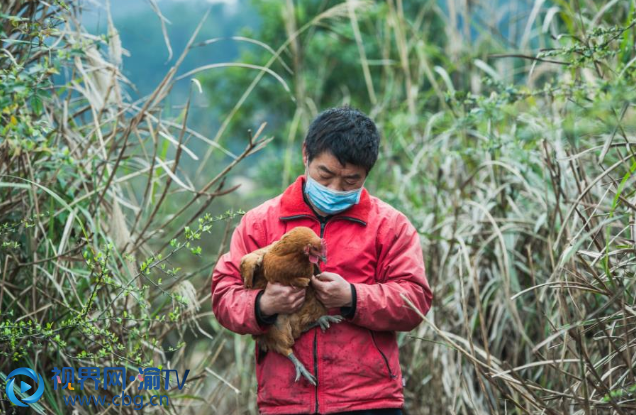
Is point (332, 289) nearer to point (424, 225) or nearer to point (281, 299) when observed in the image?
point (281, 299)

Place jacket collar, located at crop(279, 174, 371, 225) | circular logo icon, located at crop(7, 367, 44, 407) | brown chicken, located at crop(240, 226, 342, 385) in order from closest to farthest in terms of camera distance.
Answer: brown chicken, located at crop(240, 226, 342, 385)
jacket collar, located at crop(279, 174, 371, 225)
circular logo icon, located at crop(7, 367, 44, 407)

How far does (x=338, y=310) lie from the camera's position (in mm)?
2381

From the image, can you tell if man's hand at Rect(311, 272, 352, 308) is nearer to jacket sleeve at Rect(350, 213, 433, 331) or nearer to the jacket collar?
jacket sleeve at Rect(350, 213, 433, 331)

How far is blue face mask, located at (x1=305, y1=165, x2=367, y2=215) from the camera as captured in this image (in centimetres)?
236

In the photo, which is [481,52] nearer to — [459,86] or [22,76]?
[459,86]

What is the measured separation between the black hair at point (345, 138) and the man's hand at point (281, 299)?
0.48m

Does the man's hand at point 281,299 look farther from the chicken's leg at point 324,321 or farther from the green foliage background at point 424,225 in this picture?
the green foliage background at point 424,225

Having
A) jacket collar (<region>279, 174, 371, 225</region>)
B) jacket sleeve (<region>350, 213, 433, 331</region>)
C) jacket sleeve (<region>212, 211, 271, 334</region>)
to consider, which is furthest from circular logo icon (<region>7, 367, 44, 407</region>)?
jacket sleeve (<region>350, 213, 433, 331</region>)

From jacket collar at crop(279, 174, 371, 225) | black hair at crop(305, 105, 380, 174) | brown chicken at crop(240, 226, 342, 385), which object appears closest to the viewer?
brown chicken at crop(240, 226, 342, 385)

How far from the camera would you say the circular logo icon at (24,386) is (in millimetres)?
2541

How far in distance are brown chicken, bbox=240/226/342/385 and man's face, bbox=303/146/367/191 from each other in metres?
0.23

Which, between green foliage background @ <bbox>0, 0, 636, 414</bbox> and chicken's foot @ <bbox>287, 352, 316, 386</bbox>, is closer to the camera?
chicken's foot @ <bbox>287, 352, 316, 386</bbox>

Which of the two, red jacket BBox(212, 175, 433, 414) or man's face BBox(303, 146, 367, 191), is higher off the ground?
man's face BBox(303, 146, 367, 191)

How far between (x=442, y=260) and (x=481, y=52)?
226 centimetres
